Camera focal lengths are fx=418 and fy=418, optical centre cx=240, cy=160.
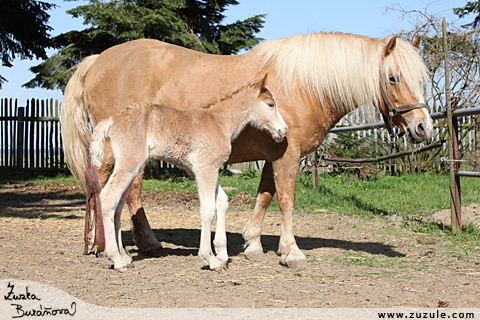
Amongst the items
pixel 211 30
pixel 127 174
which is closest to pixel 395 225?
pixel 127 174

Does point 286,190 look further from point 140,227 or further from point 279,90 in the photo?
point 140,227

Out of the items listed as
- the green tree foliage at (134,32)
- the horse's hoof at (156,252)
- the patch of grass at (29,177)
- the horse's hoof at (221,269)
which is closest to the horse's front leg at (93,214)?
the horse's hoof at (156,252)

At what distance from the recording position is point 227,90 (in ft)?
15.0

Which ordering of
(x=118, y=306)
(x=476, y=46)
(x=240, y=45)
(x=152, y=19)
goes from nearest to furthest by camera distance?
(x=118, y=306), (x=476, y=46), (x=152, y=19), (x=240, y=45)

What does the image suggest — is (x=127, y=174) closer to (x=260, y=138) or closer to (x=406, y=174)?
(x=260, y=138)

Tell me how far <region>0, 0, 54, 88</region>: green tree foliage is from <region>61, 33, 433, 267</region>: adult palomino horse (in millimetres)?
11066

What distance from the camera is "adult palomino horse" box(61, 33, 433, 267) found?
4.36 meters

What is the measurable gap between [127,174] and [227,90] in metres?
1.50

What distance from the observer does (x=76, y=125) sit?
490 cm

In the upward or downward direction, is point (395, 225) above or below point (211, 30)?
below

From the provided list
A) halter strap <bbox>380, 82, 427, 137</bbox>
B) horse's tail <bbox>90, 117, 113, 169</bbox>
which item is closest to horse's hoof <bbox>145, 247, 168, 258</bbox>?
horse's tail <bbox>90, 117, 113, 169</bbox>
